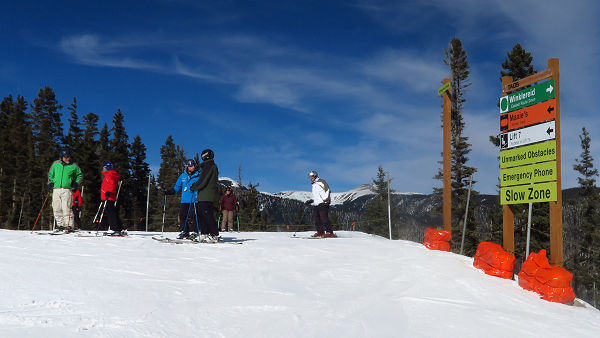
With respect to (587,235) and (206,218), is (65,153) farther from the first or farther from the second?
Answer: (587,235)

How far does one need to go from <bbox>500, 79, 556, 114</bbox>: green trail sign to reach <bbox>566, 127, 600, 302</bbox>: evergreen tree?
36.2 m

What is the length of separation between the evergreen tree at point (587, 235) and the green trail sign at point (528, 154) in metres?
36.1

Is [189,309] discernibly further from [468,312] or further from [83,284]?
[468,312]

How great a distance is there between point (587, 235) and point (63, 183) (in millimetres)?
46597

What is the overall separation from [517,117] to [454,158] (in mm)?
26938

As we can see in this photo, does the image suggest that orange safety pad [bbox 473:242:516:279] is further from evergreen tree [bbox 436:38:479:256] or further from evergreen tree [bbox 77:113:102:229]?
Answer: evergreen tree [bbox 77:113:102:229]

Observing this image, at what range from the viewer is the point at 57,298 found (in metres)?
4.79

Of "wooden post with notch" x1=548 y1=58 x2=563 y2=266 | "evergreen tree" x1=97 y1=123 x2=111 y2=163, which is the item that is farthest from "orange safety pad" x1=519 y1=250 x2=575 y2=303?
"evergreen tree" x1=97 y1=123 x2=111 y2=163

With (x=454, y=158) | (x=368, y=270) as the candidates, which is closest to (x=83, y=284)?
(x=368, y=270)

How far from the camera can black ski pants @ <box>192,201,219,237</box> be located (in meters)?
10.1

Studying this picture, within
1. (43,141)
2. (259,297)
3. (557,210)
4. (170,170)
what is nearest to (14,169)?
(43,141)

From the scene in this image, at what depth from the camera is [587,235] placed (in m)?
43.0

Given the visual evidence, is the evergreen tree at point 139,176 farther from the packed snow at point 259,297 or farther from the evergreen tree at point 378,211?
the packed snow at point 259,297

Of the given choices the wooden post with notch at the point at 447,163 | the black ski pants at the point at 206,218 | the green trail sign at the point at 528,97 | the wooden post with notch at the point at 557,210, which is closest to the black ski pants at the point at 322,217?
the wooden post with notch at the point at 447,163
